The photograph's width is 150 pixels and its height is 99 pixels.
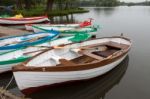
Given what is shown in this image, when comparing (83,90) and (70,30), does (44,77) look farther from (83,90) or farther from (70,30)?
(70,30)

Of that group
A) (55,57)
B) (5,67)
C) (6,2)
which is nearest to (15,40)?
(5,67)

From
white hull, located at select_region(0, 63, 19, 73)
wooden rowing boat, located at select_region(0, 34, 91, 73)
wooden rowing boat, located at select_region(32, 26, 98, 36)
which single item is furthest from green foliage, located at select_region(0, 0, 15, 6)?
white hull, located at select_region(0, 63, 19, 73)

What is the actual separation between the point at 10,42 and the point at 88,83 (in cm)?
528

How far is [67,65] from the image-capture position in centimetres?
829

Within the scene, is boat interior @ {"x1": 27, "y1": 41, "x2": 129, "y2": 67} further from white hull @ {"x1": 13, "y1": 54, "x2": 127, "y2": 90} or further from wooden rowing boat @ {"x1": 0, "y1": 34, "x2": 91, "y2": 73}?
wooden rowing boat @ {"x1": 0, "y1": 34, "x2": 91, "y2": 73}

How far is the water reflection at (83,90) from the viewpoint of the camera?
872 centimetres

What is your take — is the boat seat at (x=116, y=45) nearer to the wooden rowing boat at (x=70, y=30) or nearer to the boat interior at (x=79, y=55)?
the boat interior at (x=79, y=55)

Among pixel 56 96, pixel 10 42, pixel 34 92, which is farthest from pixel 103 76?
pixel 10 42

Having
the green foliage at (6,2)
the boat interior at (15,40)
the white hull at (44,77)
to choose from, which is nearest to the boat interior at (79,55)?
the white hull at (44,77)

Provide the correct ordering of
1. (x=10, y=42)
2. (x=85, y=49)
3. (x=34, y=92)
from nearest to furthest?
1. (x=34, y=92)
2. (x=85, y=49)
3. (x=10, y=42)

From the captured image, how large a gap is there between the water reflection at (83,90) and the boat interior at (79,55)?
0.83 metres

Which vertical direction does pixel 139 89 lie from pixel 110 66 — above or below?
below

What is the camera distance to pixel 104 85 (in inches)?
388

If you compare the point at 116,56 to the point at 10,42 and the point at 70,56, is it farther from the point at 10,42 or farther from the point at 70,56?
the point at 10,42
